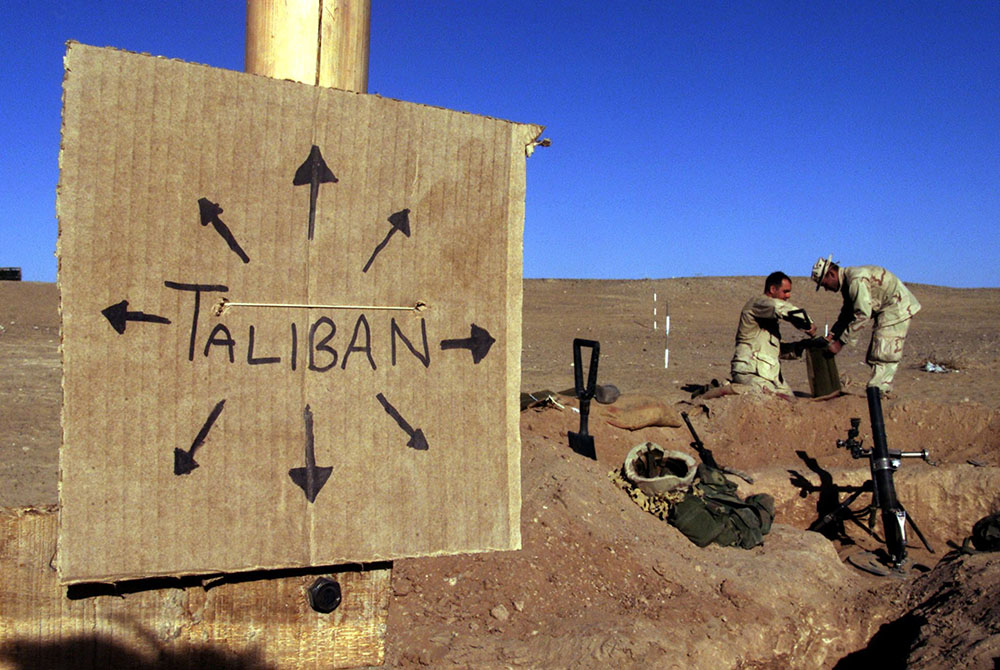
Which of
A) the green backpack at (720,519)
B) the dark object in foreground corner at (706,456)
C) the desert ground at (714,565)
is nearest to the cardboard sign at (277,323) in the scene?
the desert ground at (714,565)

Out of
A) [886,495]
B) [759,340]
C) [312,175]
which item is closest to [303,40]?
[312,175]

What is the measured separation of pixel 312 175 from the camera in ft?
7.16

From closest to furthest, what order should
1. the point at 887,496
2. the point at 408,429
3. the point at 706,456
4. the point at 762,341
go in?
the point at 408,429, the point at 887,496, the point at 706,456, the point at 762,341

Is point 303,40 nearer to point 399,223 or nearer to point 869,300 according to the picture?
point 399,223

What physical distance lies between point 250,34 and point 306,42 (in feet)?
0.57

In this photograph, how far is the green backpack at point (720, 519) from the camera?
17.2ft

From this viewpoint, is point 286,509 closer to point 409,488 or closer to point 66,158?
point 409,488

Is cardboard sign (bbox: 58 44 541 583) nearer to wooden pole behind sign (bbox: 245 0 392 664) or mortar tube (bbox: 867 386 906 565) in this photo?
wooden pole behind sign (bbox: 245 0 392 664)

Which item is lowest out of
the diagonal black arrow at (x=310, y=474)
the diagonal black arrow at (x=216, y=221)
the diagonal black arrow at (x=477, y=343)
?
the diagonal black arrow at (x=310, y=474)

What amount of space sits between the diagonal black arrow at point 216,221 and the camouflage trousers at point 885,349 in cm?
790

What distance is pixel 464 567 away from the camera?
4.23 m

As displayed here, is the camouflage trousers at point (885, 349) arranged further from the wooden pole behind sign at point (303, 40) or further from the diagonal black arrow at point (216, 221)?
the diagonal black arrow at point (216, 221)

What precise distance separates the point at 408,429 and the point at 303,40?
106 cm

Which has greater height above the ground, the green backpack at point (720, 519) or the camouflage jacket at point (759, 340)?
the camouflage jacket at point (759, 340)
